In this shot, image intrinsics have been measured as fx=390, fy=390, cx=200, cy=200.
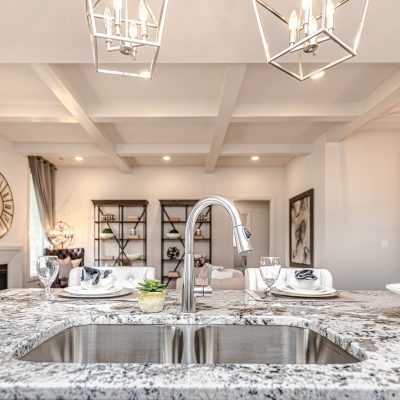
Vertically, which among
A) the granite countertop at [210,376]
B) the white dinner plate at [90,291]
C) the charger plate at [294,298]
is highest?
the granite countertop at [210,376]

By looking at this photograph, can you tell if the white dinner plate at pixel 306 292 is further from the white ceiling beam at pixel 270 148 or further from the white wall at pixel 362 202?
the white ceiling beam at pixel 270 148

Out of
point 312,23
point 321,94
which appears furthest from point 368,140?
point 312,23

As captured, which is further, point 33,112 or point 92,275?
point 33,112

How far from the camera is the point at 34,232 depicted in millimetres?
6832

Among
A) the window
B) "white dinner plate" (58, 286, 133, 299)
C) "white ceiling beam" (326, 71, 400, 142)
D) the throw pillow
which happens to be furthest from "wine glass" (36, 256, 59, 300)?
the window

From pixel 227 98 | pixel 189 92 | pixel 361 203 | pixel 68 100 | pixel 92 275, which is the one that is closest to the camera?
pixel 92 275

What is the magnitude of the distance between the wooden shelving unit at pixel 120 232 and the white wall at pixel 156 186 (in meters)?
0.18

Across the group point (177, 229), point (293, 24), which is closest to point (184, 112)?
point (293, 24)

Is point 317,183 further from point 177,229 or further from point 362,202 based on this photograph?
point 177,229

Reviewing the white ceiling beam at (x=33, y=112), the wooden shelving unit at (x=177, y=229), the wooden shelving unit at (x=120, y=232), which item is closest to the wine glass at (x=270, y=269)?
the white ceiling beam at (x=33, y=112)

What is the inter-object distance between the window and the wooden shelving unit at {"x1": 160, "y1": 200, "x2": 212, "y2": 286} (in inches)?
86.9

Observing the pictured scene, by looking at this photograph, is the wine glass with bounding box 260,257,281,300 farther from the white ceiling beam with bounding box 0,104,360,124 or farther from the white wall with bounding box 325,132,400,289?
the white wall with bounding box 325,132,400,289

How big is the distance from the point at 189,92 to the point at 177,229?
13.8 feet

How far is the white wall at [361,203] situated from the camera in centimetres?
518
